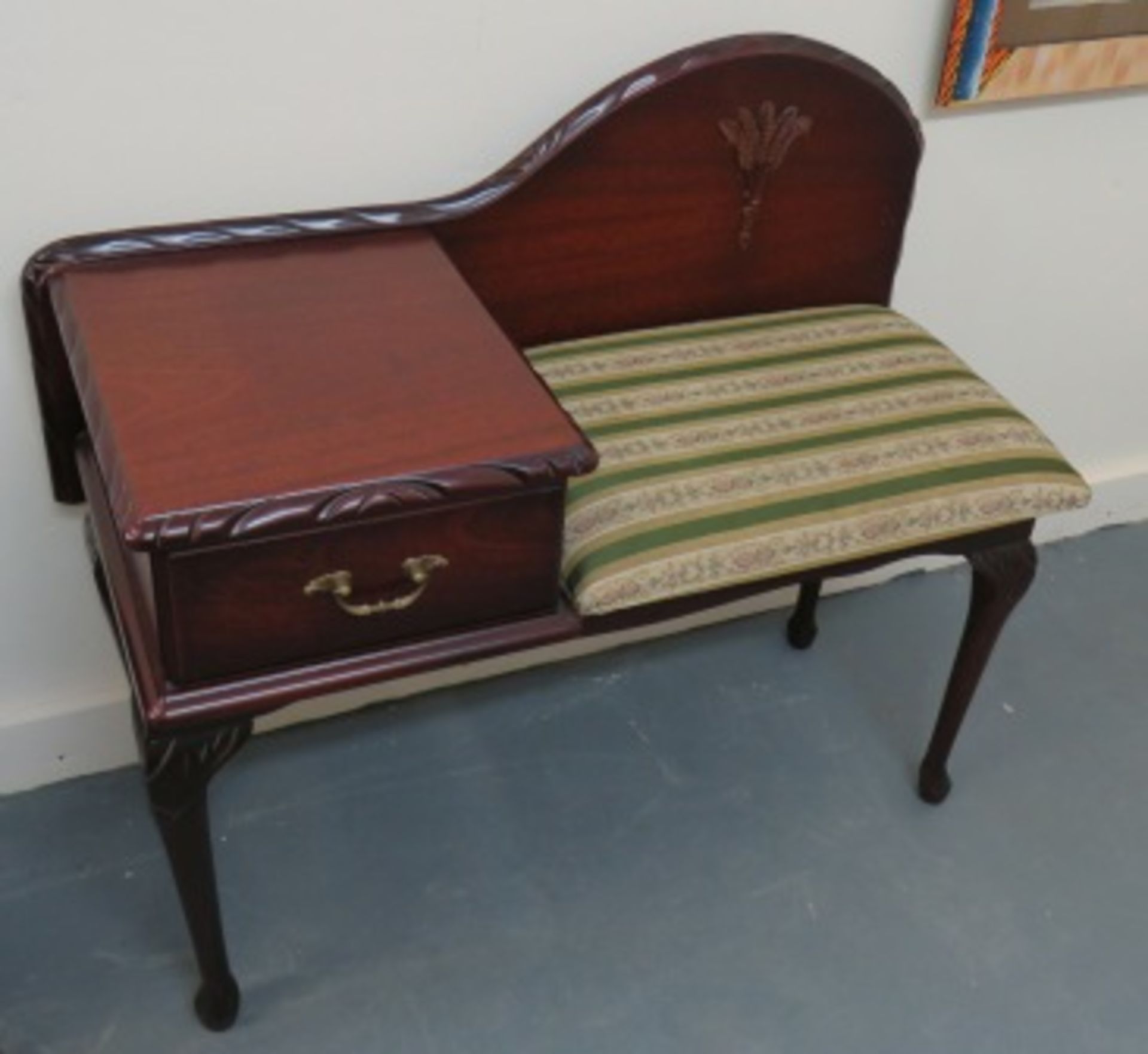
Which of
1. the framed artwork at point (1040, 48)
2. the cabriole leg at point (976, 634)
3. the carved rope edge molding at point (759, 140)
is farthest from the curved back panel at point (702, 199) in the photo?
the cabriole leg at point (976, 634)

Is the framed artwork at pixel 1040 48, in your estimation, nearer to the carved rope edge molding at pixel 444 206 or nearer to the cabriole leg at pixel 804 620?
the carved rope edge molding at pixel 444 206

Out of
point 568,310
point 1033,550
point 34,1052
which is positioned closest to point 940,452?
point 1033,550

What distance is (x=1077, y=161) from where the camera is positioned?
1.71 meters

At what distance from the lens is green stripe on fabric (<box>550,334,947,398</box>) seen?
1.36m

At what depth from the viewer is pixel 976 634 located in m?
1.47

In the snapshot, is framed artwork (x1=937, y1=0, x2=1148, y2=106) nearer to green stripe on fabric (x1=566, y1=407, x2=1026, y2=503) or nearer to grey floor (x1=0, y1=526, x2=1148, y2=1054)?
green stripe on fabric (x1=566, y1=407, x2=1026, y2=503)

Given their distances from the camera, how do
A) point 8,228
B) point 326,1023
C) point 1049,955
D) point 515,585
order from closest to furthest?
point 515,585, point 8,228, point 326,1023, point 1049,955

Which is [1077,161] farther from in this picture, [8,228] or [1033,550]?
[8,228]

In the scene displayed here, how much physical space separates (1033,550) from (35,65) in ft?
3.45

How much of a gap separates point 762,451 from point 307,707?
698 mm

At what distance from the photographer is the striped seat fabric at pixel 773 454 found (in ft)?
3.87

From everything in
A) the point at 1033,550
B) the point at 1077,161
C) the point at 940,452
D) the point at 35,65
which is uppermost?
the point at 35,65

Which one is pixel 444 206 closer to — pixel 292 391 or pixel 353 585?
pixel 292 391

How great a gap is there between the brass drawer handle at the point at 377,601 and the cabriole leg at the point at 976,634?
612 mm
